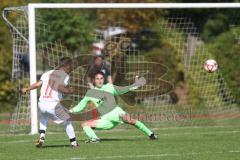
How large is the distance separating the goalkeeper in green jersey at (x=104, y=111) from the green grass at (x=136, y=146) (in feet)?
0.88

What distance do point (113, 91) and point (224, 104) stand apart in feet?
28.2

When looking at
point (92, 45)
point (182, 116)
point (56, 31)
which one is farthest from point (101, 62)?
point (56, 31)

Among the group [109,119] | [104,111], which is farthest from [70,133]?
[104,111]

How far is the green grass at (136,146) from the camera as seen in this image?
522 inches

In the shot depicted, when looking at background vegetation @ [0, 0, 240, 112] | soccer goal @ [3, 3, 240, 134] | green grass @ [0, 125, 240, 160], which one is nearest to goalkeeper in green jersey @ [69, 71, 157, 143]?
green grass @ [0, 125, 240, 160]

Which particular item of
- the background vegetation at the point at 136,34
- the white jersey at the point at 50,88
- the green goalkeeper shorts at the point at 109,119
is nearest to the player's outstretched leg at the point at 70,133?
the white jersey at the point at 50,88

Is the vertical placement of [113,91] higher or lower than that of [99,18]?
lower

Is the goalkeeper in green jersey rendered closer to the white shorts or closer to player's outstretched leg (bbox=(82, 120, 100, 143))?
player's outstretched leg (bbox=(82, 120, 100, 143))

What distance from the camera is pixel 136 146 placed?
1492 cm

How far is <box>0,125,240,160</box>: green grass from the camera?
13.3 m

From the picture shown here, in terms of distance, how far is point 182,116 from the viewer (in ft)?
73.9

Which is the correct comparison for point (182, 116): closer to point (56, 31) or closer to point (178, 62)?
point (178, 62)

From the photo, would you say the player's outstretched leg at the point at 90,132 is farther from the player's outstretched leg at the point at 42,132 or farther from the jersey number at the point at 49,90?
the jersey number at the point at 49,90

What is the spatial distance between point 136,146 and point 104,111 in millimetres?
1885
